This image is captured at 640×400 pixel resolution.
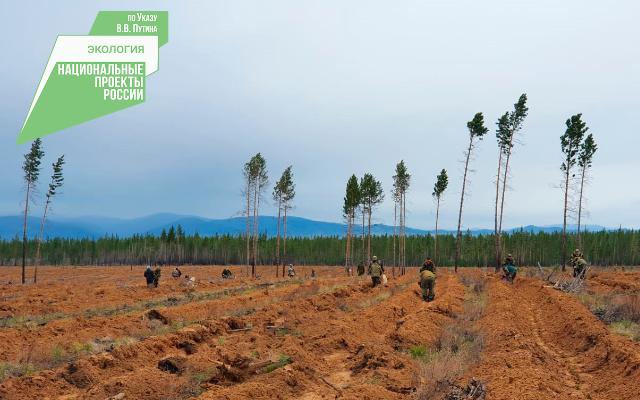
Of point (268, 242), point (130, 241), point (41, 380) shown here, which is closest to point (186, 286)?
point (41, 380)

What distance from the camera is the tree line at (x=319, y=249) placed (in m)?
104

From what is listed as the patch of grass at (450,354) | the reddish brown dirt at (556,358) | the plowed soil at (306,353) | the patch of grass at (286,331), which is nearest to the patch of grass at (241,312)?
the plowed soil at (306,353)

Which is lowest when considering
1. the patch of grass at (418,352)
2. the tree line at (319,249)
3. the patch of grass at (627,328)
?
the tree line at (319,249)

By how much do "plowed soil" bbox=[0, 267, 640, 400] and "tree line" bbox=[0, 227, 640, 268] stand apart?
85.8 m

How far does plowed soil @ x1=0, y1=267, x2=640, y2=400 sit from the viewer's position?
30.0 ft

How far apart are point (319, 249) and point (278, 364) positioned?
11608 centimetres

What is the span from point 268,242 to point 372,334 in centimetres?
11223

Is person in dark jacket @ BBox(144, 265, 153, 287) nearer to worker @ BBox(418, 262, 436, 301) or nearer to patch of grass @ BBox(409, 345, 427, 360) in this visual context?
worker @ BBox(418, 262, 436, 301)

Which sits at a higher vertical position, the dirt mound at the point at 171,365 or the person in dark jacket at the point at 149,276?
the dirt mound at the point at 171,365

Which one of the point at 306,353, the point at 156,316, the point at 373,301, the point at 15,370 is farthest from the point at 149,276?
the point at 306,353

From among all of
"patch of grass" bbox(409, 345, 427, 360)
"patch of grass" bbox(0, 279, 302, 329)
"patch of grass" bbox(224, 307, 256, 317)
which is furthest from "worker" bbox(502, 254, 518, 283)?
"patch of grass" bbox(409, 345, 427, 360)

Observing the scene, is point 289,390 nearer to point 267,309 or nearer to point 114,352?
point 114,352

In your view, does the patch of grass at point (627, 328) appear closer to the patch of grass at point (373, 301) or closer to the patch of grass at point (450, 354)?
the patch of grass at point (450, 354)

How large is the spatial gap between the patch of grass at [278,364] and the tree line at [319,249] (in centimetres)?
9282
